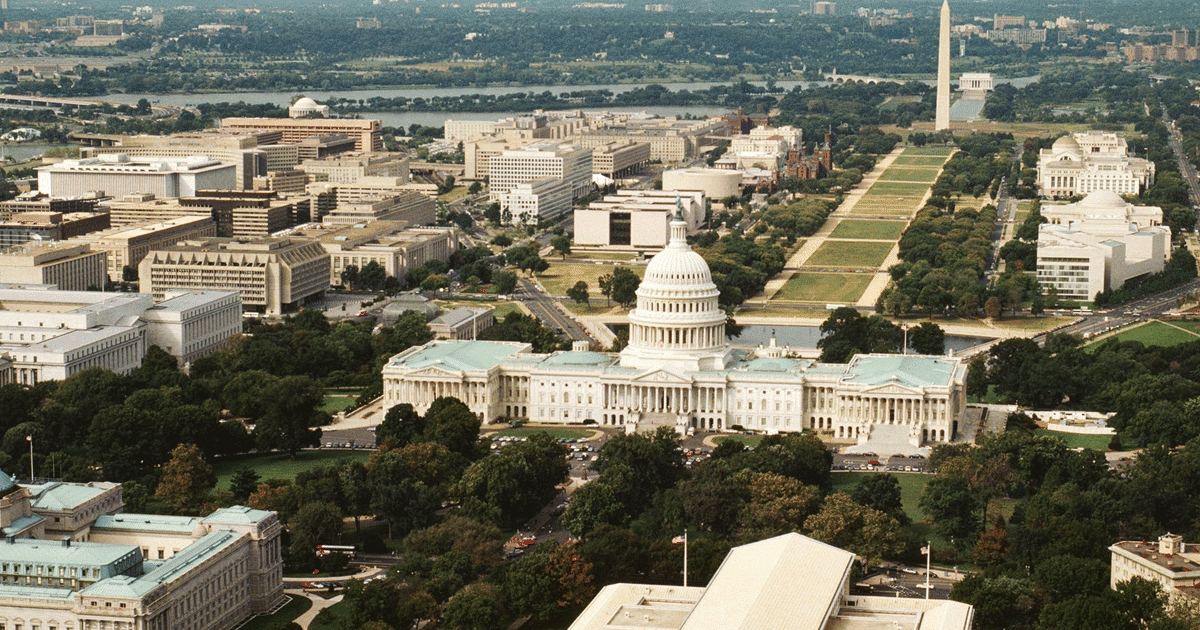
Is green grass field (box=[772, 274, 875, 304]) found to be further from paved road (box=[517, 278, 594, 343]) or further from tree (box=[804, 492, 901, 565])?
tree (box=[804, 492, 901, 565])

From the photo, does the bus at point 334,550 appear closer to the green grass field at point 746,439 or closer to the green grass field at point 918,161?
the green grass field at point 746,439

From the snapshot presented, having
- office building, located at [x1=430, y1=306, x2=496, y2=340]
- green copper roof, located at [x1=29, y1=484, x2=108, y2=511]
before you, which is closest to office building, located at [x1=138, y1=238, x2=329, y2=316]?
office building, located at [x1=430, y1=306, x2=496, y2=340]

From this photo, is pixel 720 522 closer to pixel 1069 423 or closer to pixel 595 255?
pixel 1069 423

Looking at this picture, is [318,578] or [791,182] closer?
[318,578]

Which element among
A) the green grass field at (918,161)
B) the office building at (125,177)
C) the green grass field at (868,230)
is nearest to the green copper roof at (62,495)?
the office building at (125,177)

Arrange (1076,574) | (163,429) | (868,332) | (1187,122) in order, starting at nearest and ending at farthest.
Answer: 1. (1076,574)
2. (163,429)
3. (868,332)
4. (1187,122)

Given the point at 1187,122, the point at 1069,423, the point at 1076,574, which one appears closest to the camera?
the point at 1076,574

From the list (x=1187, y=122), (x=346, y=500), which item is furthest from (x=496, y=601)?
(x=1187, y=122)
